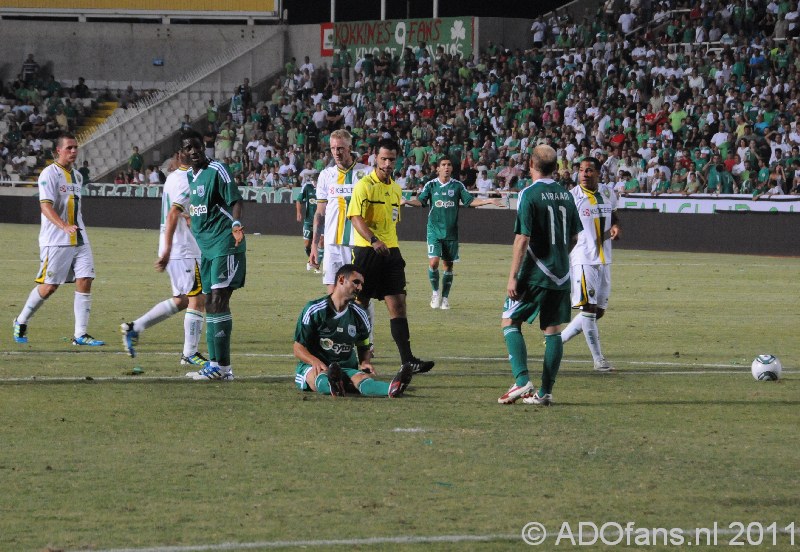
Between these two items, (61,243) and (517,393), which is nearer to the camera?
(517,393)

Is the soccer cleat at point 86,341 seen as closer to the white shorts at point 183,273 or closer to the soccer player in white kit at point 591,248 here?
the white shorts at point 183,273

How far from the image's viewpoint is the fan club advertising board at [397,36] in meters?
46.9

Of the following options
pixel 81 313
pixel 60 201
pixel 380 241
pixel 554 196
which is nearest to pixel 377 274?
pixel 380 241

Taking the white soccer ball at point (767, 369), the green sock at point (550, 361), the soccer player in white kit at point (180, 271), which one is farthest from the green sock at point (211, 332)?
the white soccer ball at point (767, 369)

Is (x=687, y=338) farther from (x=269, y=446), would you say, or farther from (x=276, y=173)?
(x=276, y=173)

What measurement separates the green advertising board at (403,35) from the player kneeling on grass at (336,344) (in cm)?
3675

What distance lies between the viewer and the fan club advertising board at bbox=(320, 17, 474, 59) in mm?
46906

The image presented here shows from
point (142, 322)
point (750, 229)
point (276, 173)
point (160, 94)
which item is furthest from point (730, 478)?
point (160, 94)

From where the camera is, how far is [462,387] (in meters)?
11.1

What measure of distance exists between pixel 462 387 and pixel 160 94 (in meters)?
43.6

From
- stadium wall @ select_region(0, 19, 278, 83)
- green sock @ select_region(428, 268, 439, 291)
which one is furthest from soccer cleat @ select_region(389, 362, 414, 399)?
stadium wall @ select_region(0, 19, 278, 83)

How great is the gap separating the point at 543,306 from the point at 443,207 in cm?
1029

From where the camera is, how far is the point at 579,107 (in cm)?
3853

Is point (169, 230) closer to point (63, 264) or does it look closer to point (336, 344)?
point (336, 344)
